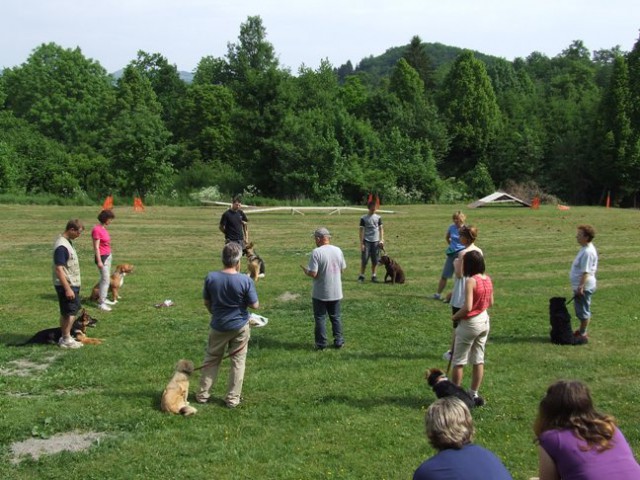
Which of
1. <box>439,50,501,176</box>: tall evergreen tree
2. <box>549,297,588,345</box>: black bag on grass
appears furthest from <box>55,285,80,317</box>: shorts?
<box>439,50,501,176</box>: tall evergreen tree

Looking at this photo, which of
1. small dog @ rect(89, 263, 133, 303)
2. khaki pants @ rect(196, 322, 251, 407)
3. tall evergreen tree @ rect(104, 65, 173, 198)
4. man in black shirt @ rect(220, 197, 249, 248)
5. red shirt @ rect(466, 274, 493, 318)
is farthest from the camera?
tall evergreen tree @ rect(104, 65, 173, 198)

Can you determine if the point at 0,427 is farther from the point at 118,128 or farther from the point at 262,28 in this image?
the point at 262,28

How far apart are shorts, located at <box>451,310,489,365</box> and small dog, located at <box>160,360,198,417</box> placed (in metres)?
2.94

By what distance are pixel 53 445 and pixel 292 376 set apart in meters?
3.00

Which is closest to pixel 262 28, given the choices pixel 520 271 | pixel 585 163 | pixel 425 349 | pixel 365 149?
pixel 365 149

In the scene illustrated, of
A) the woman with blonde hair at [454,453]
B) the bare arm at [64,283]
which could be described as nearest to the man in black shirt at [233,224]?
the bare arm at [64,283]

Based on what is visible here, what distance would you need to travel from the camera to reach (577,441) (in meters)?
3.57

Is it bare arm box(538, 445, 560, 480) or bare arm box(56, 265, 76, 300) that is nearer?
bare arm box(538, 445, 560, 480)

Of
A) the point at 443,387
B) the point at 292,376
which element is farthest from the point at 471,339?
the point at 292,376

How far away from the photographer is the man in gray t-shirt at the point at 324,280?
9.27 metres

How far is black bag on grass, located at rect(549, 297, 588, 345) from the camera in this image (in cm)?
976

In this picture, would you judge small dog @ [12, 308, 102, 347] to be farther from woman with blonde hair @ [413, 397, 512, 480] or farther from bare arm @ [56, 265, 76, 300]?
woman with blonde hair @ [413, 397, 512, 480]

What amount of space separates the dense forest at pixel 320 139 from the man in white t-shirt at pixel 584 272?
3359 cm

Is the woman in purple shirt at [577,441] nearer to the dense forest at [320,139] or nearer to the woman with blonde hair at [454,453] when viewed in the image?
the woman with blonde hair at [454,453]
